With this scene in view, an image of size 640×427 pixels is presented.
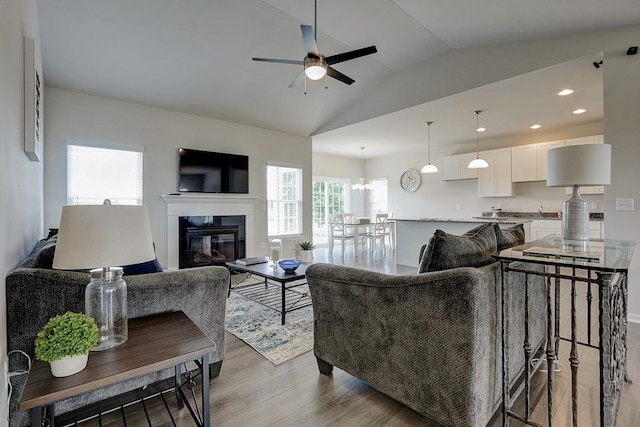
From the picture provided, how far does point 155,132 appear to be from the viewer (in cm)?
454

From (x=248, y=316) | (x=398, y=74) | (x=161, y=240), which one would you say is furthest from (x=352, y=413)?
(x=398, y=74)

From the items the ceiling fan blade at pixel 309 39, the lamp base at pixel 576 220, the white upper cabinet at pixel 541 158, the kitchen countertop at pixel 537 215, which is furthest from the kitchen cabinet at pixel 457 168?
the lamp base at pixel 576 220

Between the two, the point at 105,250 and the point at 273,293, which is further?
the point at 273,293

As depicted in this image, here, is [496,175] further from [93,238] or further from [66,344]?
[66,344]

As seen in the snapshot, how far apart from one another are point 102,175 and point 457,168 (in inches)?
274

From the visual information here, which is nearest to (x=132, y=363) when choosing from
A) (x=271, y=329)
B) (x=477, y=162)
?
(x=271, y=329)

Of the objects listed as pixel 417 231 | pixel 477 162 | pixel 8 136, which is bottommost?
pixel 417 231

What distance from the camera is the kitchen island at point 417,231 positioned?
505 cm

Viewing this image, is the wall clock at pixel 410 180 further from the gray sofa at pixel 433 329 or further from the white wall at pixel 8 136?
the white wall at pixel 8 136

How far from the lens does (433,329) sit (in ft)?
4.68

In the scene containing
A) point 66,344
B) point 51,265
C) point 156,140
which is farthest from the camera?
point 156,140

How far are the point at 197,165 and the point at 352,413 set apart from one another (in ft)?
14.1

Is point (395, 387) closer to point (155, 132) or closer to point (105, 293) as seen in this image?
point (105, 293)

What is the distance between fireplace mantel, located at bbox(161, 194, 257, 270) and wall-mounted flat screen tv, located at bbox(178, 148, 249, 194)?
0.43ft
